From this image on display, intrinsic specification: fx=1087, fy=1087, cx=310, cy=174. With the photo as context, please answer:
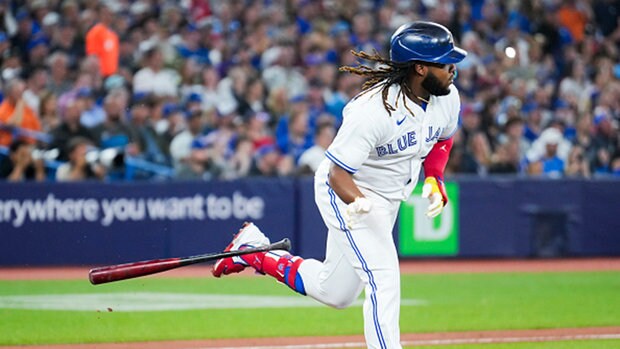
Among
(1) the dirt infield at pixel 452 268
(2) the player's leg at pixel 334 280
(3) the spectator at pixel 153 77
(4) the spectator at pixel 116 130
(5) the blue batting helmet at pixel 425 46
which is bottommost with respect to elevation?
(1) the dirt infield at pixel 452 268

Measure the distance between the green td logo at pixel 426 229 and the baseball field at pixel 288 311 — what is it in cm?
49

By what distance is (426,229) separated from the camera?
15.7 metres

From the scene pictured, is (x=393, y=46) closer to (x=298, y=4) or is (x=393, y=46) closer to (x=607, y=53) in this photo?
(x=298, y=4)

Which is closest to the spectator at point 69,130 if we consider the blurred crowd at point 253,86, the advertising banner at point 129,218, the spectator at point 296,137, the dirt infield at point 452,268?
the blurred crowd at point 253,86

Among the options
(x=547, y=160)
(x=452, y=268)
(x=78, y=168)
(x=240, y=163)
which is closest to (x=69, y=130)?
(x=78, y=168)

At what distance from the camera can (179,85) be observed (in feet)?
55.8

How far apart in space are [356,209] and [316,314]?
185 inches

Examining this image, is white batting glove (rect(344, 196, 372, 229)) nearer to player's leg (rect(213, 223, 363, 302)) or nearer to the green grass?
player's leg (rect(213, 223, 363, 302))

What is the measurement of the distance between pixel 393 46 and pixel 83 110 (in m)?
9.37

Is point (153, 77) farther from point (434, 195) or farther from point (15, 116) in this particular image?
point (434, 195)

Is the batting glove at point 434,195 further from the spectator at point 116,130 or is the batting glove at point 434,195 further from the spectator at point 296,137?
the spectator at point 296,137

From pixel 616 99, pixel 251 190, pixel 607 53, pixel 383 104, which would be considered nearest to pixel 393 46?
pixel 383 104

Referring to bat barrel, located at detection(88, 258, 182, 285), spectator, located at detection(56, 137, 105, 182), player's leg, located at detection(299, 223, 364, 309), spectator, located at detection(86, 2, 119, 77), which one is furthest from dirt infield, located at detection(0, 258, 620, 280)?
player's leg, located at detection(299, 223, 364, 309)

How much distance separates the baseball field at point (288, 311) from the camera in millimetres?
8938
